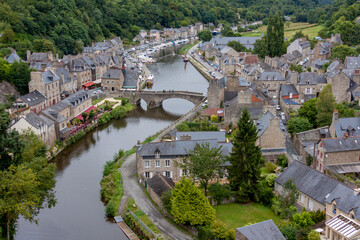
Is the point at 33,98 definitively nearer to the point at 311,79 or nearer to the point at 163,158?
the point at 163,158

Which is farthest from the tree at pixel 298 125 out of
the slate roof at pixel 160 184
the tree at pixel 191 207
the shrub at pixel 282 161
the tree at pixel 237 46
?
the tree at pixel 237 46

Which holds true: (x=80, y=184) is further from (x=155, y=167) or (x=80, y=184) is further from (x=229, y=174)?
(x=229, y=174)

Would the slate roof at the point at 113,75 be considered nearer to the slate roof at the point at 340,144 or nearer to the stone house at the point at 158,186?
the stone house at the point at 158,186

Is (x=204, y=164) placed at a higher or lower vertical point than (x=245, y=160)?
lower

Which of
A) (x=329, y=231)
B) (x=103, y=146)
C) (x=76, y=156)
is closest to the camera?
(x=329, y=231)

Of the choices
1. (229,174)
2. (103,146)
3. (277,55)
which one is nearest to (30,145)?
(103,146)

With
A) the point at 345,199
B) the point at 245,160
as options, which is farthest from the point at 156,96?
the point at 345,199
